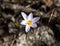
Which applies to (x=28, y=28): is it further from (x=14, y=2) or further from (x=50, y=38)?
(x=14, y=2)

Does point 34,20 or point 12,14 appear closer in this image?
point 34,20

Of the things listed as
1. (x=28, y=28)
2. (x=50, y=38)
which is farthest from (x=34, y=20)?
(x=50, y=38)

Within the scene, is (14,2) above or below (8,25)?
above

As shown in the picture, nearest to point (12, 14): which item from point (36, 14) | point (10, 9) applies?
point (10, 9)

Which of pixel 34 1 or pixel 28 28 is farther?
pixel 34 1

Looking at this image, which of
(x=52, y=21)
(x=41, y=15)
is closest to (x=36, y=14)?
(x=41, y=15)

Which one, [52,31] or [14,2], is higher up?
[14,2]

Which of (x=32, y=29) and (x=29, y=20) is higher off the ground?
(x=29, y=20)

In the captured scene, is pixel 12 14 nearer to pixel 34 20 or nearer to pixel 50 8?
pixel 34 20
